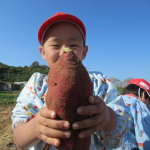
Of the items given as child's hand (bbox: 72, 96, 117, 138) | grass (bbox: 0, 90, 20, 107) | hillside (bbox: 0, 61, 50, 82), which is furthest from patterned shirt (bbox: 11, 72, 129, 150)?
hillside (bbox: 0, 61, 50, 82)

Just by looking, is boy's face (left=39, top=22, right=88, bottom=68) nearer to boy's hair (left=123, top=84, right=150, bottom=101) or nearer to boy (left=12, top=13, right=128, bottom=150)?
boy (left=12, top=13, right=128, bottom=150)

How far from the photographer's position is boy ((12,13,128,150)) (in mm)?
814

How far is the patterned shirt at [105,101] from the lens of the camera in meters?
1.26

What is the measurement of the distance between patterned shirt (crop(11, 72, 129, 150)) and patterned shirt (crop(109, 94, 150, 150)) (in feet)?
4.16

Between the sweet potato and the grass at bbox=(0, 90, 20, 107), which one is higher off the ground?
the grass at bbox=(0, 90, 20, 107)

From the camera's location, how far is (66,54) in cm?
90

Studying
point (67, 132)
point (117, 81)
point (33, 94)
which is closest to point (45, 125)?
point (67, 132)

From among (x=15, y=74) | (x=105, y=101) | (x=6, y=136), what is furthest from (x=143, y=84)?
(x=15, y=74)

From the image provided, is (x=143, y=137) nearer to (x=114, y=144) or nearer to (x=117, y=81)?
(x=114, y=144)

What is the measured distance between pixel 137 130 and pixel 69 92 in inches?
97.4

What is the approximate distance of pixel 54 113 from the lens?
2.66 ft

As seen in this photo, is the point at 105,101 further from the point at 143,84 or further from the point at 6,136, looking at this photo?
the point at 6,136

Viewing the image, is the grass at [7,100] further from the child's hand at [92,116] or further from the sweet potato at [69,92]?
the child's hand at [92,116]

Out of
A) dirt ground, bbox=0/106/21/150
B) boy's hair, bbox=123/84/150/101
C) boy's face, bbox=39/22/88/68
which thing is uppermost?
boy's face, bbox=39/22/88/68
